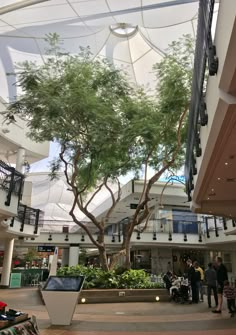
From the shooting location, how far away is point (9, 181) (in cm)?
1066

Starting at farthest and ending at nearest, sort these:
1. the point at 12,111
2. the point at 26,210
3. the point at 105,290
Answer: the point at 26,210, the point at 105,290, the point at 12,111

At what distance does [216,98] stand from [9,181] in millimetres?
8362

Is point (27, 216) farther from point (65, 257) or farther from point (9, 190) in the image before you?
point (65, 257)

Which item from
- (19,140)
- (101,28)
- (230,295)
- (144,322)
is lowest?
(144,322)

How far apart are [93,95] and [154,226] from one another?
13.0m

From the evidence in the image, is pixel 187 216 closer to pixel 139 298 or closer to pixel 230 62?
pixel 139 298

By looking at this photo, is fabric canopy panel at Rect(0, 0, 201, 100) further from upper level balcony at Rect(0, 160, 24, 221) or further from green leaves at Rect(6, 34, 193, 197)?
upper level balcony at Rect(0, 160, 24, 221)

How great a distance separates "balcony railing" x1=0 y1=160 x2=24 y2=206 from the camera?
10.2 meters

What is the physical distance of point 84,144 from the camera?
13.0m

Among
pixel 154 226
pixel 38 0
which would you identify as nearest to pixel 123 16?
pixel 38 0

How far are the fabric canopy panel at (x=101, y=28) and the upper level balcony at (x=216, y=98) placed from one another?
6572mm

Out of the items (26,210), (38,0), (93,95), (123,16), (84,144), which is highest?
(123,16)

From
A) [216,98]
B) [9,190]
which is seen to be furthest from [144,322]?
[216,98]

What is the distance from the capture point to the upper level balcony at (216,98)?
316cm
